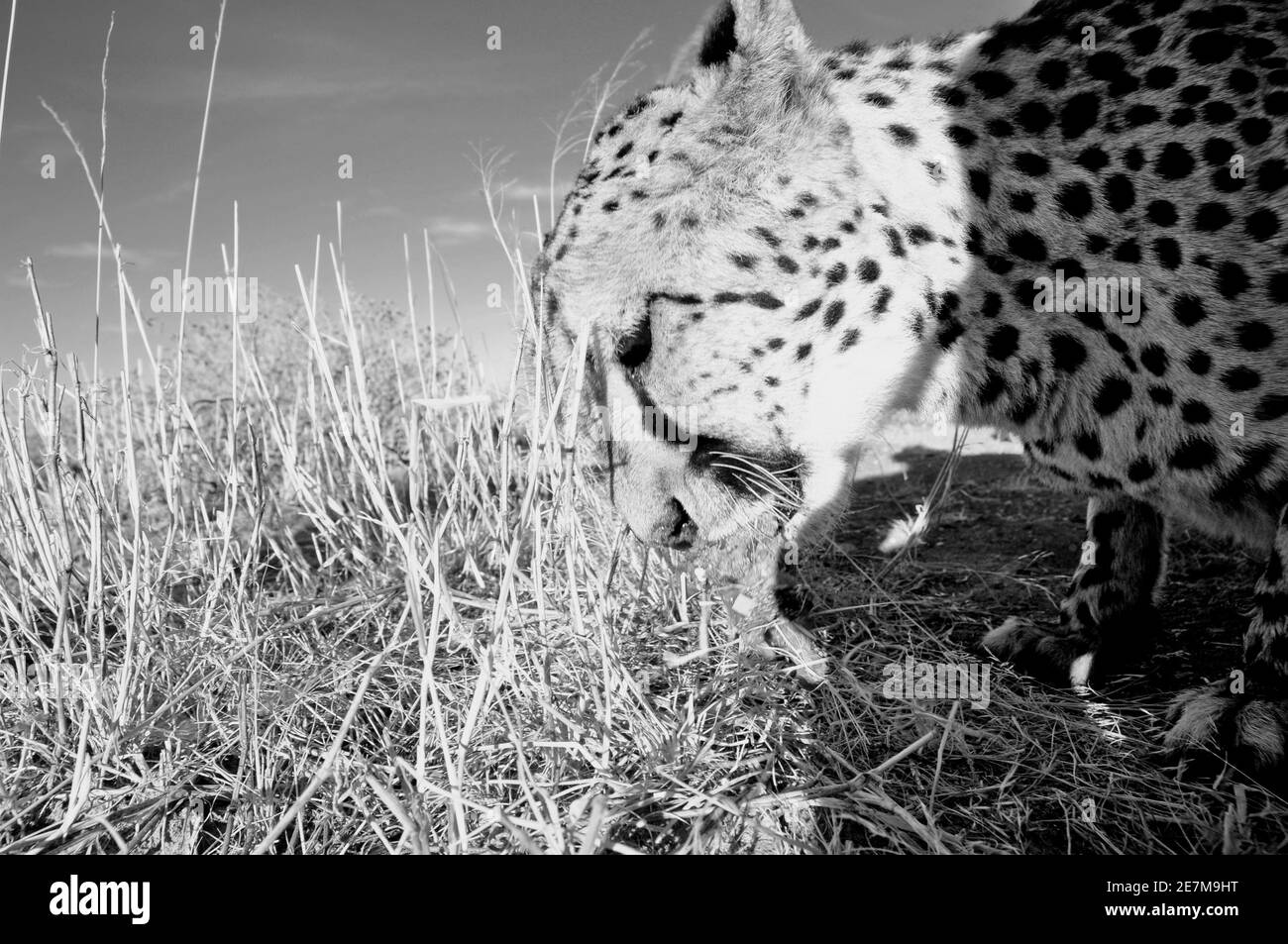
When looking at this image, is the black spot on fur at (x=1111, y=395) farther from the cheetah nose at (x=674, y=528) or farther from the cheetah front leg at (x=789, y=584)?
the cheetah nose at (x=674, y=528)

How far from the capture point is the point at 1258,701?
171 centimetres

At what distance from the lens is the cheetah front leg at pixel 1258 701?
1646 mm

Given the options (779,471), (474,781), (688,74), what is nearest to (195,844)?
(474,781)

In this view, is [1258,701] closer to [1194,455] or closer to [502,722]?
[1194,455]

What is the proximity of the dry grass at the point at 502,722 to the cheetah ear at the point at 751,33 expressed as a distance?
28.5 inches

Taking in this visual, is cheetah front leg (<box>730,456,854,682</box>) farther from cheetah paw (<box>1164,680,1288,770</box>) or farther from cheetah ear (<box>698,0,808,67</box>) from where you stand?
cheetah ear (<box>698,0,808,67</box>)

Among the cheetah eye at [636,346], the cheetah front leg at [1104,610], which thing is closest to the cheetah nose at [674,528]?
the cheetah eye at [636,346]

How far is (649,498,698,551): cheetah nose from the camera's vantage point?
79.0 inches

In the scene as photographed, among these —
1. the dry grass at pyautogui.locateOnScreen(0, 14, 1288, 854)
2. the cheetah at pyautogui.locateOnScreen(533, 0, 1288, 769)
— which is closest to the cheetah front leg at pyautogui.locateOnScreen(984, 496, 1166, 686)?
the dry grass at pyautogui.locateOnScreen(0, 14, 1288, 854)

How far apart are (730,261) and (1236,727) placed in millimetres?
1377

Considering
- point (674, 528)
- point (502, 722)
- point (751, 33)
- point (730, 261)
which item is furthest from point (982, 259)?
point (502, 722)

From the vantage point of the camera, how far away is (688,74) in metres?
1.90

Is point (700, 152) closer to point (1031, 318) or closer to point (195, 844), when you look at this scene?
point (1031, 318)
